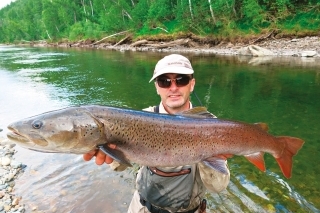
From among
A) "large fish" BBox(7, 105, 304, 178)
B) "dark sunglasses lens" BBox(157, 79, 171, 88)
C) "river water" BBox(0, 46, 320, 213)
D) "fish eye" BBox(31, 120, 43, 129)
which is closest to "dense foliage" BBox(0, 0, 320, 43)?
"river water" BBox(0, 46, 320, 213)

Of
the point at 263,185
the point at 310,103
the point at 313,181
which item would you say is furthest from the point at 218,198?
the point at 310,103

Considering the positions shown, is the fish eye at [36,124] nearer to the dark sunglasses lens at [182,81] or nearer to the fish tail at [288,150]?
the dark sunglasses lens at [182,81]

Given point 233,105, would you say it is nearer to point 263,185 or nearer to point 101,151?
point 263,185

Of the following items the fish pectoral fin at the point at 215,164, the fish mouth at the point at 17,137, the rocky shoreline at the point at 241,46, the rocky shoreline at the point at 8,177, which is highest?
the fish mouth at the point at 17,137

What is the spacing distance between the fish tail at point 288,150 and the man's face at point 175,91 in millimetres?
1017

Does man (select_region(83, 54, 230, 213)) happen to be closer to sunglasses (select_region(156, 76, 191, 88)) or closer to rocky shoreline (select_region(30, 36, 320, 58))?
sunglasses (select_region(156, 76, 191, 88))

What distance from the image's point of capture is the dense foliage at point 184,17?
29.8m

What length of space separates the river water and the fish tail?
207cm

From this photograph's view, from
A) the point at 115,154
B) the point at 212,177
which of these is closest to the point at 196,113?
the point at 212,177

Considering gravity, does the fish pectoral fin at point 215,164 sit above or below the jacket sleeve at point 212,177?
above

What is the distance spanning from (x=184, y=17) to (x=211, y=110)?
3167cm

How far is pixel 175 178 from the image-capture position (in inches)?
106

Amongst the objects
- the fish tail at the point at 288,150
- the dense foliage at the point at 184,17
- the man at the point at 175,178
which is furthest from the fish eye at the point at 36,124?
the dense foliage at the point at 184,17

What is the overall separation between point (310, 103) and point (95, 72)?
14.2 metres
